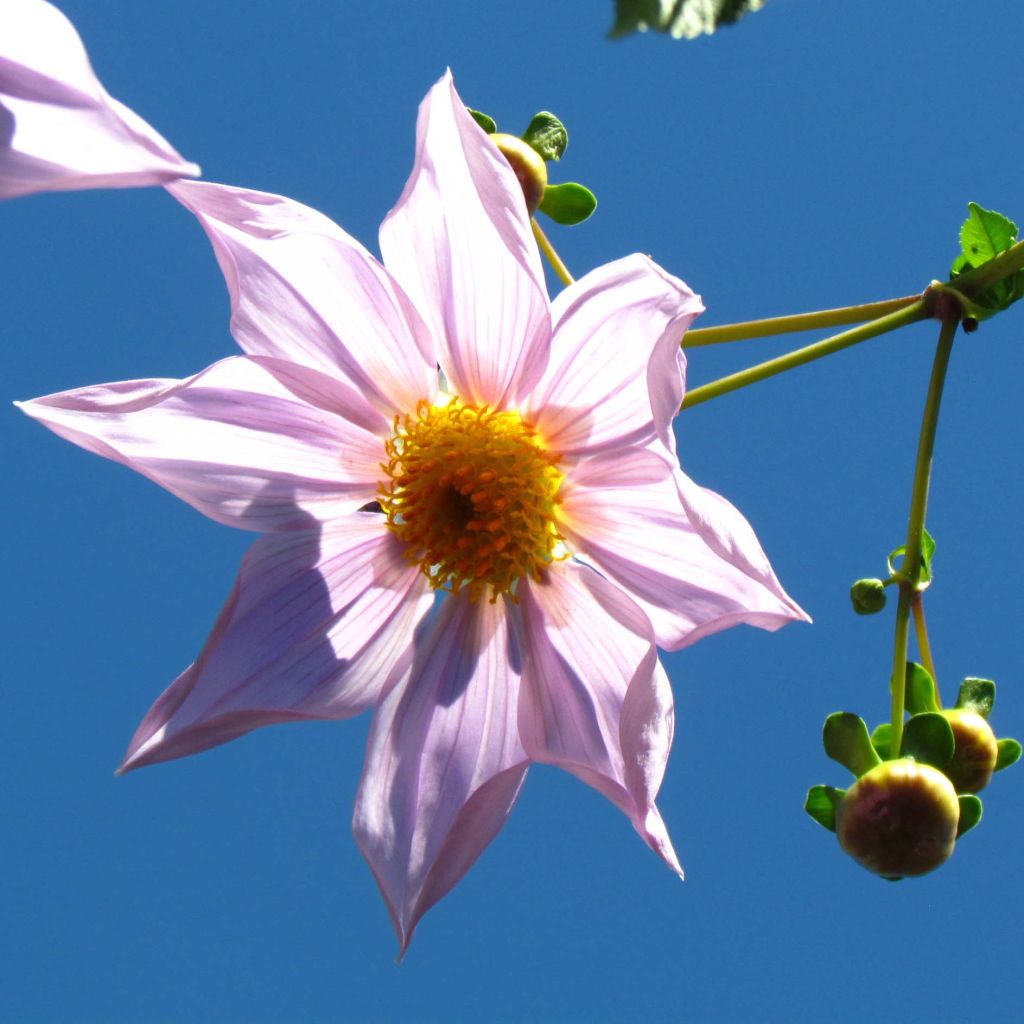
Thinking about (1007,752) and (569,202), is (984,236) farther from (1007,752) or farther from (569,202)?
(1007,752)

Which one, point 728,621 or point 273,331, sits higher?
point 273,331

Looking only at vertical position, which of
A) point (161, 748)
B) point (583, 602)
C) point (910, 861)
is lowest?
point (161, 748)

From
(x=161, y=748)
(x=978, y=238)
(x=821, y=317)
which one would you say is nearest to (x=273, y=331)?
(x=161, y=748)

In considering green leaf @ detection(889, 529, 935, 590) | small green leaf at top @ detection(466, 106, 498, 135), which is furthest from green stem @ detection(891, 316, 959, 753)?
small green leaf at top @ detection(466, 106, 498, 135)

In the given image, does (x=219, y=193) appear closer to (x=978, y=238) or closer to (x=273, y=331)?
(x=273, y=331)

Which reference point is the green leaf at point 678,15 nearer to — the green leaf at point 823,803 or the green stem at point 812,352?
the green stem at point 812,352
